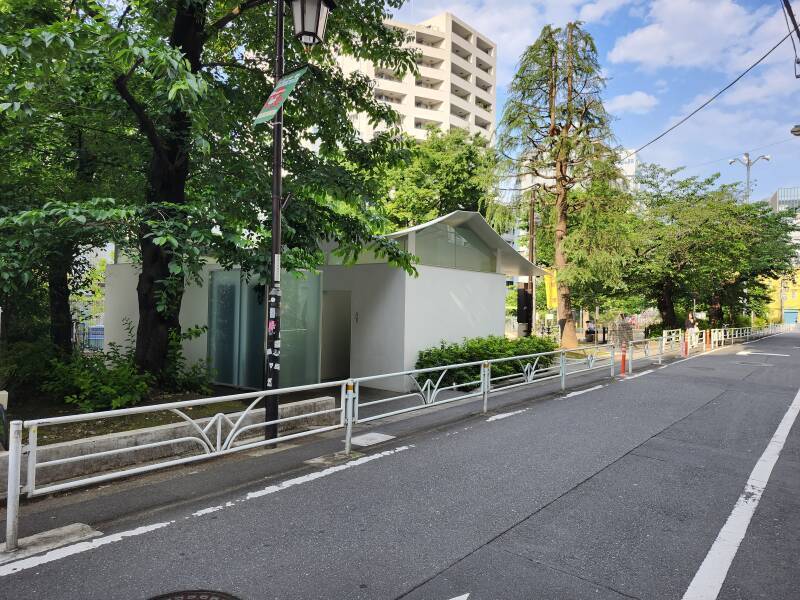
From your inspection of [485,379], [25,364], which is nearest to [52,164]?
[25,364]

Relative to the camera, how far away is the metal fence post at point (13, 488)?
381 centimetres

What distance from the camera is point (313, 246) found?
9.14 metres

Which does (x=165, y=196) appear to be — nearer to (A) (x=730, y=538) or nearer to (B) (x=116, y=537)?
(B) (x=116, y=537)

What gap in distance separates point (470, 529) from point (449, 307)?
9177mm

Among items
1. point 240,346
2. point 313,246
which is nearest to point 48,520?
point 313,246

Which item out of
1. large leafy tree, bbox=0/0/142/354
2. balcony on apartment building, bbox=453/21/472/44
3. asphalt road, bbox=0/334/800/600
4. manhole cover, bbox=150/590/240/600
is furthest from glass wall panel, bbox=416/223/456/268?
balcony on apartment building, bbox=453/21/472/44

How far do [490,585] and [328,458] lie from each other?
10.8 ft

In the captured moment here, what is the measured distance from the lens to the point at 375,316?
1247cm

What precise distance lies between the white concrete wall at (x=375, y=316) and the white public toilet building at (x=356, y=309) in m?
0.02

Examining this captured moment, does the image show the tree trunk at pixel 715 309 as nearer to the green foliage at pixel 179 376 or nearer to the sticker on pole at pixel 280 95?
the green foliage at pixel 179 376

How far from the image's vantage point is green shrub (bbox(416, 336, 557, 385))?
12000mm

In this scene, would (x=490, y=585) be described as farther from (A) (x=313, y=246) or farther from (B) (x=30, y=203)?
(B) (x=30, y=203)

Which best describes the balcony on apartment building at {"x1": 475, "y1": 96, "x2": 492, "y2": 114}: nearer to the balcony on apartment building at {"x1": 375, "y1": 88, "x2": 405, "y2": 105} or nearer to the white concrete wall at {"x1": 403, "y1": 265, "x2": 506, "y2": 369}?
the balcony on apartment building at {"x1": 375, "y1": 88, "x2": 405, "y2": 105}

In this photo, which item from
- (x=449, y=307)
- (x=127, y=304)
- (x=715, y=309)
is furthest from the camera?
(x=715, y=309)
